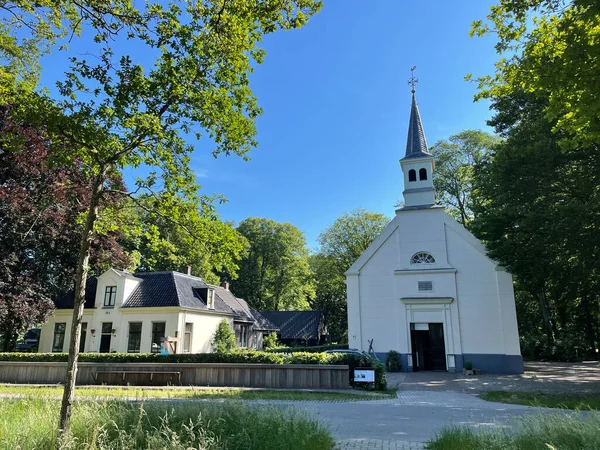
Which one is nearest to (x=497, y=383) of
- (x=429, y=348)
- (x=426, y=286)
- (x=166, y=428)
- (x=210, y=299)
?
(x=429, y=348)

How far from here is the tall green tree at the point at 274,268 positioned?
5231cm

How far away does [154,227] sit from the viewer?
7.95 m

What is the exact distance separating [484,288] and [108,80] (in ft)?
75.6

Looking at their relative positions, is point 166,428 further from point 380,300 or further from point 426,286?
point 426,286

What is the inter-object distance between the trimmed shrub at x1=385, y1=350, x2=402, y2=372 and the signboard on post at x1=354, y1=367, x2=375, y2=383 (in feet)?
29.4

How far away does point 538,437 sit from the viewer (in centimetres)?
561

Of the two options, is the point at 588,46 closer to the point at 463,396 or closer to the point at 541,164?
the point at 541,164

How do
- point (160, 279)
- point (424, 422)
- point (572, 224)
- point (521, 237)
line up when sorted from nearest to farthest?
point (424, 422), point (572, 224), point (521, 237), point (160, 279)

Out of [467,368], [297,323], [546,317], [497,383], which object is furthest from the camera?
[297,323]

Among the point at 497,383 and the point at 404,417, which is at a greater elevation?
the point at 404,417

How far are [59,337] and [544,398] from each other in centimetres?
3199

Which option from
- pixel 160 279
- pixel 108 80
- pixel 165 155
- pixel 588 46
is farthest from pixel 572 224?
pixel 160 279

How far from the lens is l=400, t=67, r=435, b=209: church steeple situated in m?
26.7

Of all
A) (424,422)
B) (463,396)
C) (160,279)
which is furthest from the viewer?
(160,279)
